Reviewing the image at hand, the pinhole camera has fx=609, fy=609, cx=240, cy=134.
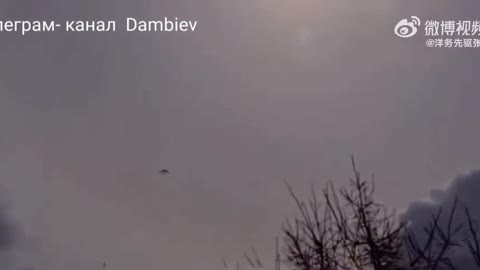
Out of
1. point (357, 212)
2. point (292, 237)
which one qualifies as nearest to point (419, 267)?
point (357, 212)

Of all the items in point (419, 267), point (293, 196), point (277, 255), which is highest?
point (293, 196)

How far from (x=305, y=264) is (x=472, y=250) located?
12.0 ft

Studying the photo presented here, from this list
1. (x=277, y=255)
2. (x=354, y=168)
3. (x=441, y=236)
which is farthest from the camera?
(x=277, y=255)

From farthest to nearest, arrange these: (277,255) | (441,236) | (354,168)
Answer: (277,255), (354,168), (441,236)

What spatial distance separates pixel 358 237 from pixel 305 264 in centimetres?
152

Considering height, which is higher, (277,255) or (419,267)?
(277,255)

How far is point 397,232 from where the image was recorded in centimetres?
1327

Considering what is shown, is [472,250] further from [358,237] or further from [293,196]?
[293,196]

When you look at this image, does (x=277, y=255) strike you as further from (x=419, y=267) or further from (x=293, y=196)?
(x=419, y=267)

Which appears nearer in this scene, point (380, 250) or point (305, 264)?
point (380, 250)

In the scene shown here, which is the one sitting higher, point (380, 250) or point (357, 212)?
point (357, 212)

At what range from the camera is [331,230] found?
14.2 m

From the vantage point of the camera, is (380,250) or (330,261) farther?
(330,261)

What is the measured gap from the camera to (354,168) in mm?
13688
